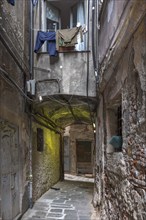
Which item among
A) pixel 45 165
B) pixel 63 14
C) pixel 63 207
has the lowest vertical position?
pixel 63 207

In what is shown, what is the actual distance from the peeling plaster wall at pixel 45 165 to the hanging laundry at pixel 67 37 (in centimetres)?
258

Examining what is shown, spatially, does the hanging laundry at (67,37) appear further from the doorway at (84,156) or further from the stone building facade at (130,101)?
the doorway at (84,156)

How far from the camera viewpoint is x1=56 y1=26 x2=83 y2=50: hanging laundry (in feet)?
22.3

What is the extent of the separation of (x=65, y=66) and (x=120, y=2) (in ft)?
12.3

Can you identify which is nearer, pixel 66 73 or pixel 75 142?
pixel 66 73

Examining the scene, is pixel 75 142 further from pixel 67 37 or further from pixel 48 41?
pixel 67 37

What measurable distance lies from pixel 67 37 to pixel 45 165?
471 centimetres

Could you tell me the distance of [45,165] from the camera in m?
9.27

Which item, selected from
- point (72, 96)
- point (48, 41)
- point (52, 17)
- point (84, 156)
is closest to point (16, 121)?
point (72, 96)

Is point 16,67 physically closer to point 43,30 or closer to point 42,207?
point 43,30

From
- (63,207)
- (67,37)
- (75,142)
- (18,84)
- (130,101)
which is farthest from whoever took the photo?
(75,142)

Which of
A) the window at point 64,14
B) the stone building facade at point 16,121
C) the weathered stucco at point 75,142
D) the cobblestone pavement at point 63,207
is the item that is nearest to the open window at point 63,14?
the window at point 64,14

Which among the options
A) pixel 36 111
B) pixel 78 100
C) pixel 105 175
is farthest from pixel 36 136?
pixel 105 175

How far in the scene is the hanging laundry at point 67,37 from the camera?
268 inches
